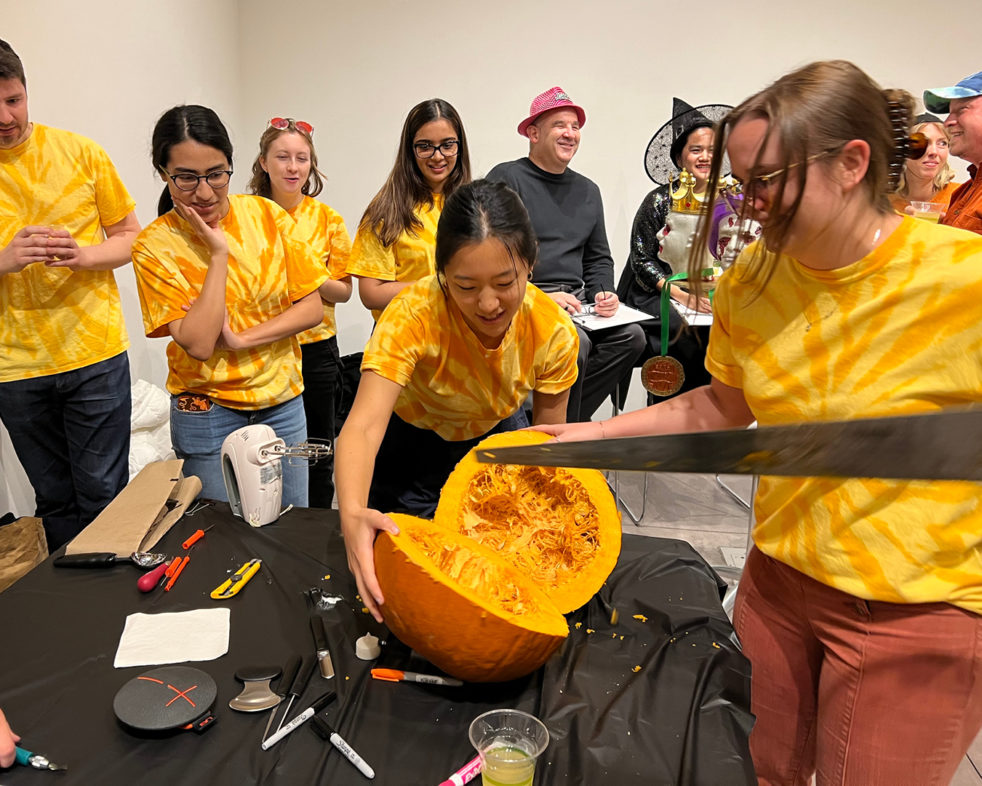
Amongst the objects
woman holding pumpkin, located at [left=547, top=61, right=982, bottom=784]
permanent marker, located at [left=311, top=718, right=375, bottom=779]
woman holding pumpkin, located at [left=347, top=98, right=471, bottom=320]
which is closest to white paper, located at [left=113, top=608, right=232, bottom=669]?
permanent marker, located at [left=311, top=718, right=375, bottom=779]

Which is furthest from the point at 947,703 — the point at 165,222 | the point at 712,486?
the point at 712,486

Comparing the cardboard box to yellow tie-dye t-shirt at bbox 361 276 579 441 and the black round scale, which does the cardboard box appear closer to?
the black round scale

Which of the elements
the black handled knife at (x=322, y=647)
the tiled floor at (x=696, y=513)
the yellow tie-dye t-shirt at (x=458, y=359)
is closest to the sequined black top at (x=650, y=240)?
the tiled floor at (x=696, y=513)

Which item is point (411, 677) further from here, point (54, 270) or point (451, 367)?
point (54, 270)

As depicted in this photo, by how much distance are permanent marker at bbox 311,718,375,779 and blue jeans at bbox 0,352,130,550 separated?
5.67 ft

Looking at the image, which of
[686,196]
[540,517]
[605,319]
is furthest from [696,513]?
[540,517]

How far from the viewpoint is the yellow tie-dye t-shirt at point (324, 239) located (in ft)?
9.58

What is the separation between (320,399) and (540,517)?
69.2 inches

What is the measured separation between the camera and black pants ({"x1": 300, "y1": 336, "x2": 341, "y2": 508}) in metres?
2.97

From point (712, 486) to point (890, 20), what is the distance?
316cm

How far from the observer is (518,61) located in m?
4.64

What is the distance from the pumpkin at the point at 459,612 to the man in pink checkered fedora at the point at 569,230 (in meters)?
1.81

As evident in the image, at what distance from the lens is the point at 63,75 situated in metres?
3.06

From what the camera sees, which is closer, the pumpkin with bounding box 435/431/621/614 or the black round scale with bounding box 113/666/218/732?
the black round scale with bounding box 113/666/218/732
